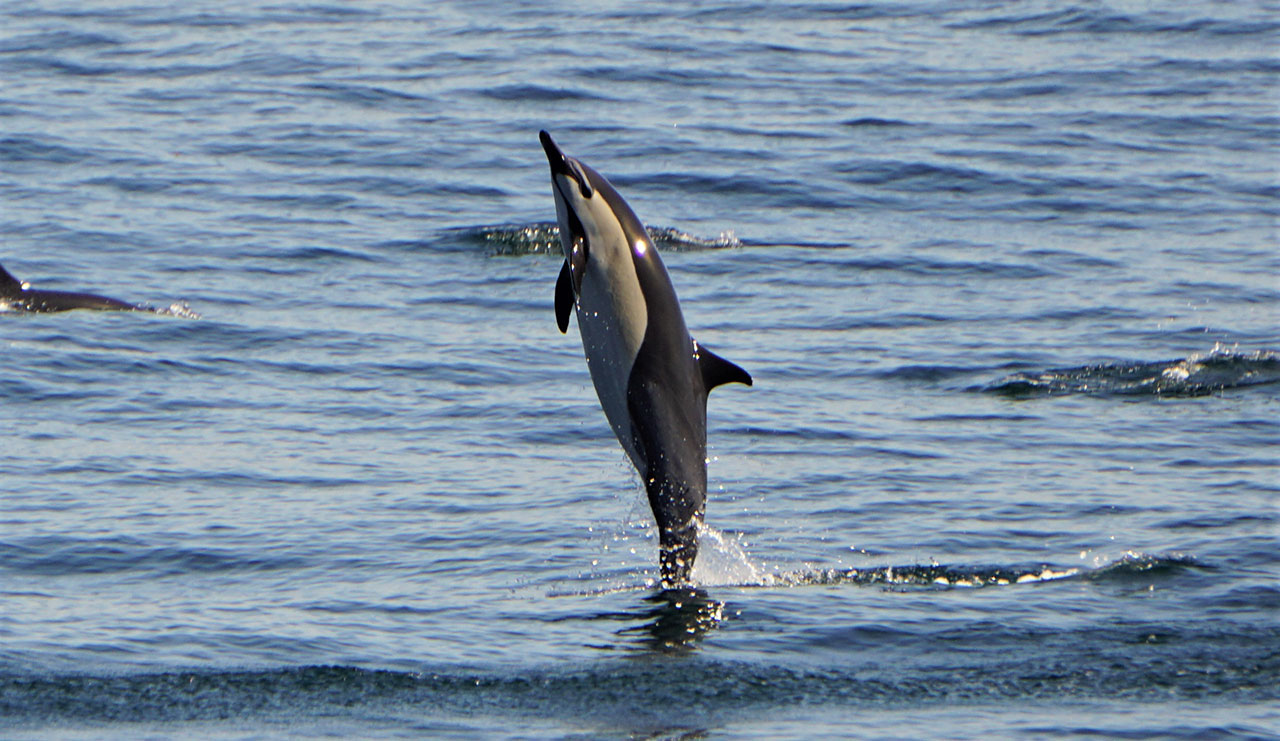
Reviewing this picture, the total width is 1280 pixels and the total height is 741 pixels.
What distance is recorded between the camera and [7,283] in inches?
793

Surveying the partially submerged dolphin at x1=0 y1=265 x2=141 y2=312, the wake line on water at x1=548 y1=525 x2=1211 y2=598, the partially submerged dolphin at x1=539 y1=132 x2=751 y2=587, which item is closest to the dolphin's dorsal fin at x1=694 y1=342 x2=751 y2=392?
the partially submerged dolphin at x1=539 y1=132 x2=751 y2=587

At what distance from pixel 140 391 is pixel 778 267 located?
7532 mm

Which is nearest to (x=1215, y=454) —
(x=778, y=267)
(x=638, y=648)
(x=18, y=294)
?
(x=638, y=648)

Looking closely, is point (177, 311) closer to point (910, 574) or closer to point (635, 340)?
point (910, 574)

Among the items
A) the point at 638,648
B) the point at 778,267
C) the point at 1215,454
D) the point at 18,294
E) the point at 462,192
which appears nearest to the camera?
the point at 638,648

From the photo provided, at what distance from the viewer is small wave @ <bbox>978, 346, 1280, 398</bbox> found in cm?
1709

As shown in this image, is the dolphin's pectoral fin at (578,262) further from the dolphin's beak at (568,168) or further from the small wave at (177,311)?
the small wave at (177,311)

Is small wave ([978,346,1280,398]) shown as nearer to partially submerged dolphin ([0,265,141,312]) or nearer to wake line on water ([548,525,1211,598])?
wake line on water ([548,525,1211,598])

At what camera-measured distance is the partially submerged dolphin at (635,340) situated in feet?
32.7

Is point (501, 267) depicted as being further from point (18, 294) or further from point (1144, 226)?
point (1144, 226)

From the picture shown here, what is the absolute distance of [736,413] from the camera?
16500 millimetres

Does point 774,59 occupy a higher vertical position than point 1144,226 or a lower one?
higher

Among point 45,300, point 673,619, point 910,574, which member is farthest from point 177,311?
point 673,619

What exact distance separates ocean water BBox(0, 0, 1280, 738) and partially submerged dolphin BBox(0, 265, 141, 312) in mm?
289
